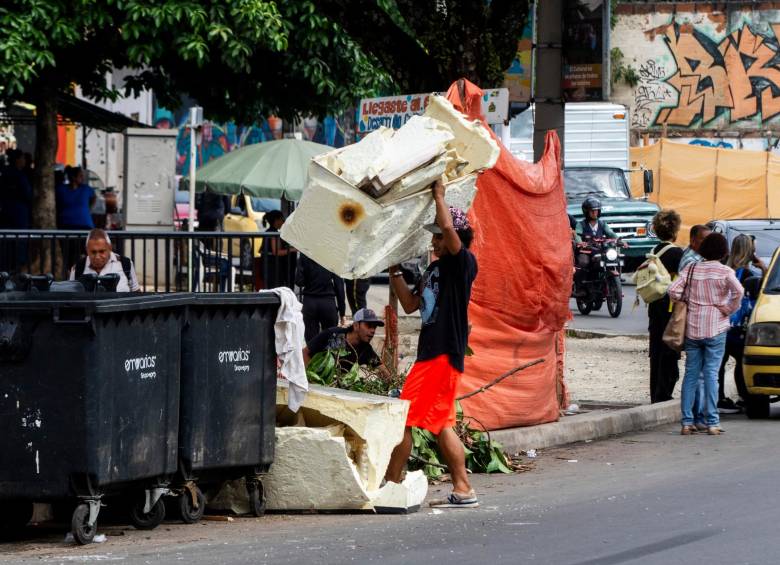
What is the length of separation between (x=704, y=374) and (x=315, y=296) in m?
3.94

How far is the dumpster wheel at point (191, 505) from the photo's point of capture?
8672 mm

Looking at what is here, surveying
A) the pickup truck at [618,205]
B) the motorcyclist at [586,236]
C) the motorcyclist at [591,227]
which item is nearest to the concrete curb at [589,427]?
the motorcyclist at [586,236]

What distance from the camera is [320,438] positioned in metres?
9.02

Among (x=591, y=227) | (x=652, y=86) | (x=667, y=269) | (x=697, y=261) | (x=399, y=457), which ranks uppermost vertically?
(x=652, y=86)

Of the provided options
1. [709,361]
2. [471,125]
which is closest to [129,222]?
[709,361]

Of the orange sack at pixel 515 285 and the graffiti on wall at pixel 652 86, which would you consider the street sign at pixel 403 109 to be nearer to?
the orange sack at pixel 515 285

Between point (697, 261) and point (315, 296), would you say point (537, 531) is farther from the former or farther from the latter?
point (315, 296)

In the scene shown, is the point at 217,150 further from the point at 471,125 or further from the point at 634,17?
the point at 471,125

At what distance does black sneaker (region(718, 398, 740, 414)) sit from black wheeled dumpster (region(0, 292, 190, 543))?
794 cm

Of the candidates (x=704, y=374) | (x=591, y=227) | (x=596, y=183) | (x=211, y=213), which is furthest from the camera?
(x=596, y=183)

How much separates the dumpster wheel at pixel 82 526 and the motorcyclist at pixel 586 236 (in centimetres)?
1628

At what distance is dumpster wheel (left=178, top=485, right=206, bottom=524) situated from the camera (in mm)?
8672

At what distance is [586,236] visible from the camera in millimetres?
24203

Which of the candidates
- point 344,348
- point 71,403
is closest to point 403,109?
point 344,348
